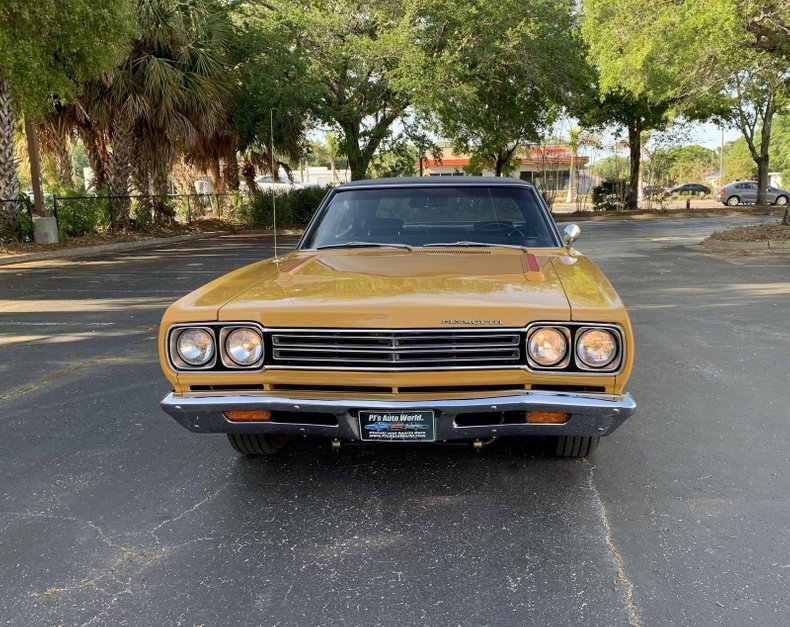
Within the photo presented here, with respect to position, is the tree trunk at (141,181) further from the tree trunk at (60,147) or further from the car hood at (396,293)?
the car hood at (396,293)

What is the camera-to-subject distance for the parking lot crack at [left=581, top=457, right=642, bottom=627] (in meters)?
2.46

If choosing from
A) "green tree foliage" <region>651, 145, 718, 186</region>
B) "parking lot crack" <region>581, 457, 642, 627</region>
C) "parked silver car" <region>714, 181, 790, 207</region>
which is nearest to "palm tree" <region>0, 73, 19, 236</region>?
"parking lot crack" <region>581, 457, 642, 627</region>

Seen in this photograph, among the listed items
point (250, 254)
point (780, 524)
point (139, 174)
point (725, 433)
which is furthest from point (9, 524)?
point (139, 174)

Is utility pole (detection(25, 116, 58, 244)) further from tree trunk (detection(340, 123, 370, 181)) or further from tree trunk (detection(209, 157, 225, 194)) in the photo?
tree trunk (detection(340, 123, 370, 181))

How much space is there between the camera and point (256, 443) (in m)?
3.80

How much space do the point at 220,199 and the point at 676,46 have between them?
1912 centimetres

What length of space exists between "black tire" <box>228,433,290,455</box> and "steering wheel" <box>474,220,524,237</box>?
1906 millimetres

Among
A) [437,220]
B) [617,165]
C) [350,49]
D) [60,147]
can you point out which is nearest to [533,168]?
[617,165]

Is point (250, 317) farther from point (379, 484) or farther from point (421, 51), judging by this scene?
point (421, 51)

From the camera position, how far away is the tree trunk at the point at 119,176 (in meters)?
20.2

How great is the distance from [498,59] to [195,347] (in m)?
21.1

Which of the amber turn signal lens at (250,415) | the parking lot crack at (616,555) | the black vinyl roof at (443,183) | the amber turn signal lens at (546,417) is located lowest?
the parking lot crack at (616,555)

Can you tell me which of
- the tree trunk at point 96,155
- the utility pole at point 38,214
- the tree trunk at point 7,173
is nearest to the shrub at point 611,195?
the tree trunk at point 96,155

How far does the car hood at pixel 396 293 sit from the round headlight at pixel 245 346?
3.2 inches
